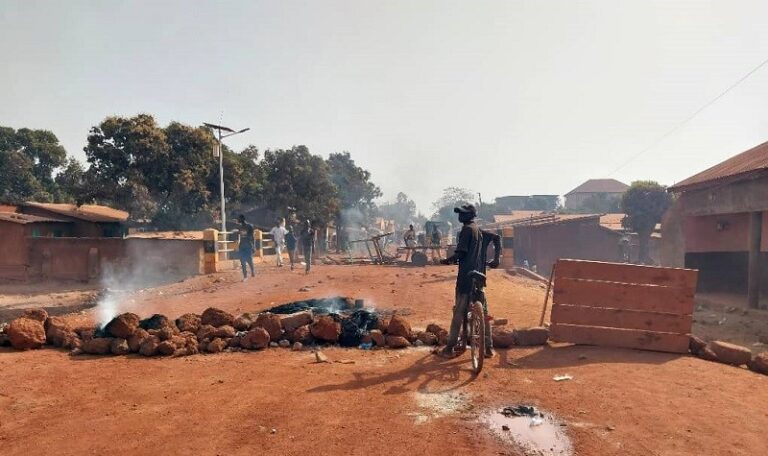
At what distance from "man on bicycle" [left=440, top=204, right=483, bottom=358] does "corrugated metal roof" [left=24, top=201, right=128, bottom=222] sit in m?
26.2

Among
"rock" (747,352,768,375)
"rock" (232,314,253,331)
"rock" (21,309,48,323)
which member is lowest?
"rock" (747,352,768,375)

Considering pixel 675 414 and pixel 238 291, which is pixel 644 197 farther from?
pixel 675 414

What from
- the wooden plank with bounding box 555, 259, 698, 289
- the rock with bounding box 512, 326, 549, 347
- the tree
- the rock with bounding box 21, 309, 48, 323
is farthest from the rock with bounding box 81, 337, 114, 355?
the tree

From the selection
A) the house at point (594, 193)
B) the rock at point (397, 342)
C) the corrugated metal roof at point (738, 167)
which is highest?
the house at point (594, 193)

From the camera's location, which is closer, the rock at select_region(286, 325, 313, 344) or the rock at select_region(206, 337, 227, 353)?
the rock at select_region(206, 337, 227, 353)

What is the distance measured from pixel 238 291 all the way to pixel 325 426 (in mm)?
9858

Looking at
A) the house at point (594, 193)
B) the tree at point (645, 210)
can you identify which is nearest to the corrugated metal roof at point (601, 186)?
the house at point (594, 193)

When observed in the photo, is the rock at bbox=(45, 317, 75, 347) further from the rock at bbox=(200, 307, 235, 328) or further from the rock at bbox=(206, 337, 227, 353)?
the rock at bbox=(206, 337, 227, 353)

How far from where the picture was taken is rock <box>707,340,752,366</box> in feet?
20.9

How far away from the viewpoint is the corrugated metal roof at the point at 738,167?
12.8 metres

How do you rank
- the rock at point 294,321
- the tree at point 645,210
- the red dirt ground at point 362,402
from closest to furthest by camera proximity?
the red dirt ground at point 362,402 → the rock at point 294,321 → the tree at point 645,210

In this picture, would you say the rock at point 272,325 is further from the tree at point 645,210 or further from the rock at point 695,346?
the tree at point 645,210

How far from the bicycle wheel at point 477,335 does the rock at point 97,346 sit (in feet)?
17.9

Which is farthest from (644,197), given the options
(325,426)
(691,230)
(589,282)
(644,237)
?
(325,426)
